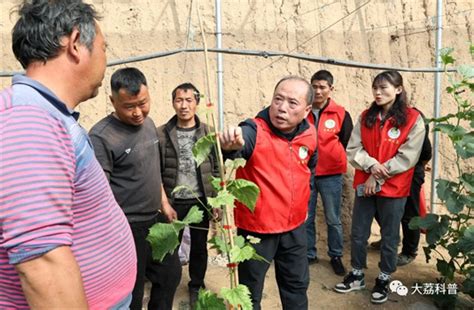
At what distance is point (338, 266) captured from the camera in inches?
149

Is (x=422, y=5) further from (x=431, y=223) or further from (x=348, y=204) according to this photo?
(x=431, y=223)

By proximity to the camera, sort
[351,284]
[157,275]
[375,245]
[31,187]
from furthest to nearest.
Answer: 1. [375,245]
2. [351,284]
3. [157,275]
4. [31,187]

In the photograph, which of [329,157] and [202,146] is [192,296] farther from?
[202,146]

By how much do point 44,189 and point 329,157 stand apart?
3.07 m

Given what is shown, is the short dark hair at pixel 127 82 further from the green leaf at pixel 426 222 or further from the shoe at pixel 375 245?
the shoe at pixel 375 245

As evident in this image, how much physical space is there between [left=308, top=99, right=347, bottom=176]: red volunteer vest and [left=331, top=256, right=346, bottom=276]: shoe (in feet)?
2.60

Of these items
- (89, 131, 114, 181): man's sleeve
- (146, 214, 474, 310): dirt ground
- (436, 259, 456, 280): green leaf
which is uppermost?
(89, 131, 114, 181): man's sleeve

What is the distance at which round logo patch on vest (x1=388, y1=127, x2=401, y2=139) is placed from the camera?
3295mm

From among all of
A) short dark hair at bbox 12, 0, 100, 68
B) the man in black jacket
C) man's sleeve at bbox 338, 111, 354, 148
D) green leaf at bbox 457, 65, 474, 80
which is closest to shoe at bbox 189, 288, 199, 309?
the man in black jacket

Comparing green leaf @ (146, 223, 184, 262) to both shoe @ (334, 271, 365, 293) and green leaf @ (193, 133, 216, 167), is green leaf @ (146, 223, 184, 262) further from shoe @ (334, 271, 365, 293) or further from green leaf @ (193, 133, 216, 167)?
shoe @ (334, 271, 365, 293)

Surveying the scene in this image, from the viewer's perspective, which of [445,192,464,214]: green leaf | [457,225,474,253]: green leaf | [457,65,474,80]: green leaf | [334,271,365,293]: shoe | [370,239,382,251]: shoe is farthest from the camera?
[370,239,382,251]: shoe

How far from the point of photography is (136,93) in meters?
2.40

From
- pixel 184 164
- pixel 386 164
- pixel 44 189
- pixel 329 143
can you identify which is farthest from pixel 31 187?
pixel 329 143

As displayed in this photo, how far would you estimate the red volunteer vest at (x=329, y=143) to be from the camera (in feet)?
12.2
